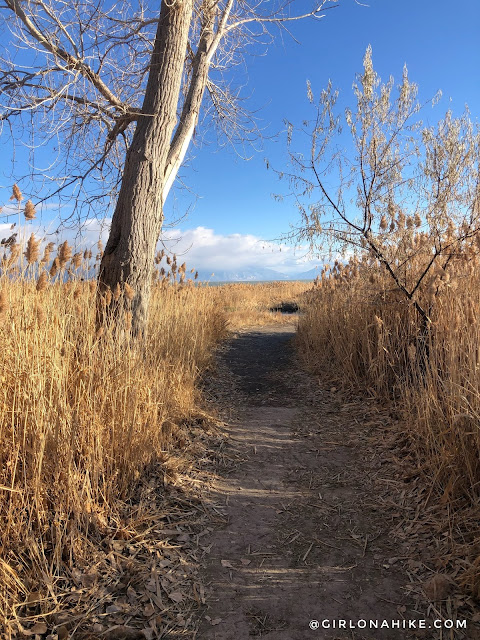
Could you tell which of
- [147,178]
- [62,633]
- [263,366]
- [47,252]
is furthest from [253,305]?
[62,633]

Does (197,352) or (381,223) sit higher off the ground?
(381,223)

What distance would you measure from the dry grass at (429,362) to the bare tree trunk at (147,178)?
8.17ft

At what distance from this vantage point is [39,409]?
1933mm

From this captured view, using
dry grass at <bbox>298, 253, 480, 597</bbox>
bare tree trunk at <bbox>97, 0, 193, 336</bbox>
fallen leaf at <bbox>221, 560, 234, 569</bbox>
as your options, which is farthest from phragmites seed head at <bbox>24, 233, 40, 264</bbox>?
dry grass at <bbox>298, 253, 480, 597</bbox>

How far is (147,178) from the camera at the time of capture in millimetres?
3748

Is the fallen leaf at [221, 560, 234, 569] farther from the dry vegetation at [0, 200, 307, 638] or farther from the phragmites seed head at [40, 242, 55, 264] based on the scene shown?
the phragmites seed head at [40, 242, 55, 264]

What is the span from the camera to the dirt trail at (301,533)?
1.66 m

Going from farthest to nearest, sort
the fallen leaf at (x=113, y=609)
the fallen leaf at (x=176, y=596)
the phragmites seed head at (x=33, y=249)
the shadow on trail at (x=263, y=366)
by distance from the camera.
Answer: the shadow on trail at (x=263, y=366), the phragmites seed head at (x=33, y=249), the fallen leaf at (x=176, y=596), the fallen leaf at (x=113, y=609)

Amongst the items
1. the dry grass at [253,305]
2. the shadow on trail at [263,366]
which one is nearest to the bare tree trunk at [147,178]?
the shadow on trail at [263,366]

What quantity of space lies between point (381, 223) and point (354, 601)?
3674 millimetres

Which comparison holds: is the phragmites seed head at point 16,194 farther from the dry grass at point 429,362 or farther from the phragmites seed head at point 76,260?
the dry grass at point 429,362

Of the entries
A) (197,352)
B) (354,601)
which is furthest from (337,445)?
(197,352)

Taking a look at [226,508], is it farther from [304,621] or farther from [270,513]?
[304,621]

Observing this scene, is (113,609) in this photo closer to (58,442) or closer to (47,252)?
(58,442)
